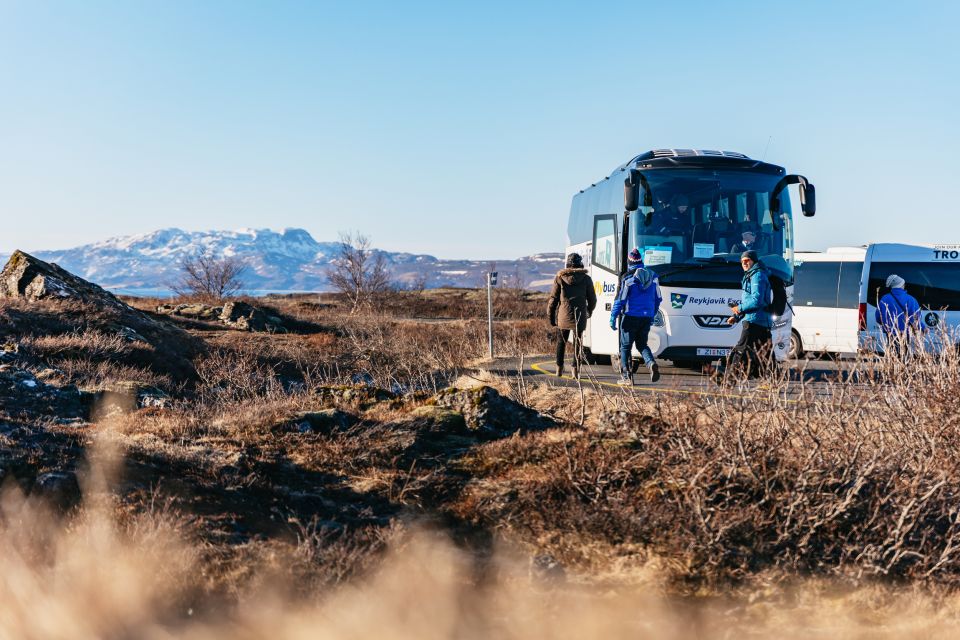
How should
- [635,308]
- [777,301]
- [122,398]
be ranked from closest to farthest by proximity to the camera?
[122,398] → [777,301] → [635,308]

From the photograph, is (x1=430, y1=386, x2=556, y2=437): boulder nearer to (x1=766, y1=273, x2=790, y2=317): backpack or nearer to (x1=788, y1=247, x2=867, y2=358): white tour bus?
(x1=766, y1=273, x2=790, y2=317): backpack

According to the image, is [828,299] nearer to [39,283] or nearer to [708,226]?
[708,226]

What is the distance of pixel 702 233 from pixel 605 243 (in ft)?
5.66

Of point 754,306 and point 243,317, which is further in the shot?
point 243,317

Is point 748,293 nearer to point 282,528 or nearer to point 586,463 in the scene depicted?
point 586,463

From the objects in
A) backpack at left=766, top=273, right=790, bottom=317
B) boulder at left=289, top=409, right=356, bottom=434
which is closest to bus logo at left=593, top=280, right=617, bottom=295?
backpack at left=766, top=273, right=790, bottom=317

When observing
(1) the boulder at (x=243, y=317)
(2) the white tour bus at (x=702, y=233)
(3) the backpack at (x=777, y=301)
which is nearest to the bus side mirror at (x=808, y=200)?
(2) the white tour bus at (x=702, y=233)

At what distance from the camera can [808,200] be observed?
12469mm

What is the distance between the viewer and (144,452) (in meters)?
6.14

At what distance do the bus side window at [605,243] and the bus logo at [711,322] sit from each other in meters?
1.45

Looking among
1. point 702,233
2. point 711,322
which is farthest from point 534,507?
point 702,233

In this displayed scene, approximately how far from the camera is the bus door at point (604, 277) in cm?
1302

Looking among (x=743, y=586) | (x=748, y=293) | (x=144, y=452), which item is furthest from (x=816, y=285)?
(x=144, y=452)

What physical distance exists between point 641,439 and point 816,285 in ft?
39.8
